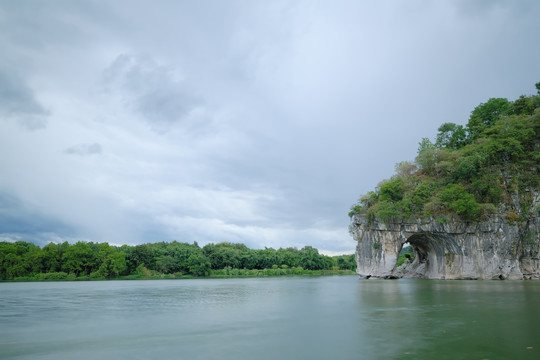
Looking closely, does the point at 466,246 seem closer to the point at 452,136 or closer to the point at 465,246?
the point at 465,246

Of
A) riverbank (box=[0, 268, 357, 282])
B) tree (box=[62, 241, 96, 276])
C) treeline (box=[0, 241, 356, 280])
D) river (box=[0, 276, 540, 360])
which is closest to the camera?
river (box=[0, 276, 540, 360])

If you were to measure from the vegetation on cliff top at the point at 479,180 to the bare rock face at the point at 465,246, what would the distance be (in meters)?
1.03

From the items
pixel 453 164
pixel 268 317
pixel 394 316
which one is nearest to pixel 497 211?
pixel 453 164

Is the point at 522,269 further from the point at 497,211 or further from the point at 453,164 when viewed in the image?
the point at 453,164

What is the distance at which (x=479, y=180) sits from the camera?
37.7 metres

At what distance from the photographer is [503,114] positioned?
151ft

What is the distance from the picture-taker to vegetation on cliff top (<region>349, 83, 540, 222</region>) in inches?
1473

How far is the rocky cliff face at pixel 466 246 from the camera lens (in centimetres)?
3688

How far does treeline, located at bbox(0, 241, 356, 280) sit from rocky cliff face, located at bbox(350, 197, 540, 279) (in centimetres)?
4148

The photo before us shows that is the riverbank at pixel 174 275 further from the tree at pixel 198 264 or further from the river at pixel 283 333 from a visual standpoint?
the river at pixel 283 333

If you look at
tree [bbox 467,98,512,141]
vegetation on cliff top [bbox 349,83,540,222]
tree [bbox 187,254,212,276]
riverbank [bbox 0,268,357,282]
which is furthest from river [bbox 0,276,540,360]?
tree [bbox 187,254,212,276]

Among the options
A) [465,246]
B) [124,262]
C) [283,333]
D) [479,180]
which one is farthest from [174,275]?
[283,333]

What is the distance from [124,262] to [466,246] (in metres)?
56.4

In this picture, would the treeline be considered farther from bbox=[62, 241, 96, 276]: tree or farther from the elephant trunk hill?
the elephant trunk hill
